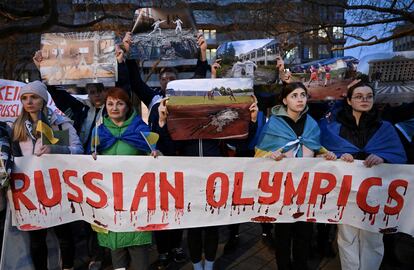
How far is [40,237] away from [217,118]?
72.6 inches

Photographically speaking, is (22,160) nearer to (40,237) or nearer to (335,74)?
(40,237)

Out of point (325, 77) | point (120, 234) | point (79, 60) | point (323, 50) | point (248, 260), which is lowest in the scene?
point (248, 260)

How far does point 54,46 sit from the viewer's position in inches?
120

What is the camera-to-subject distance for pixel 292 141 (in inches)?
118

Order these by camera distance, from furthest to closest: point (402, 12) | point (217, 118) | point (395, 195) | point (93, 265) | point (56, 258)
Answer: point (402, 12) → point (93, 265) → point (56, 258) → point (395, 195) → point (217, 118)

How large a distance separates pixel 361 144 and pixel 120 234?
84.3 inches

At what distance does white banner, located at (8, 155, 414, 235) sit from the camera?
2906mm

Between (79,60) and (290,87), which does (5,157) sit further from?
(290,87)

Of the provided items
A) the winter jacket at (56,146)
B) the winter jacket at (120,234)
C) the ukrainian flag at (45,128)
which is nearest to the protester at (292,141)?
the winter jacket at (120,234)

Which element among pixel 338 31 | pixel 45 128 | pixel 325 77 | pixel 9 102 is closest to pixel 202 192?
pixel 45 128

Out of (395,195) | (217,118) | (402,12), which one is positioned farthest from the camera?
(402,12)

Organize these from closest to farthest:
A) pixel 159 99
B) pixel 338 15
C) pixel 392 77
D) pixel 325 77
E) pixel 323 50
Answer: pixel 325 77
pixel 159 99
pixel 392 77
pixel 338 15
pixel 323 50

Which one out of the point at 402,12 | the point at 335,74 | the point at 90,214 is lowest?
the point at 90,214

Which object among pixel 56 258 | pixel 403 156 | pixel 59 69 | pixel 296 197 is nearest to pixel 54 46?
pixel 59 69
